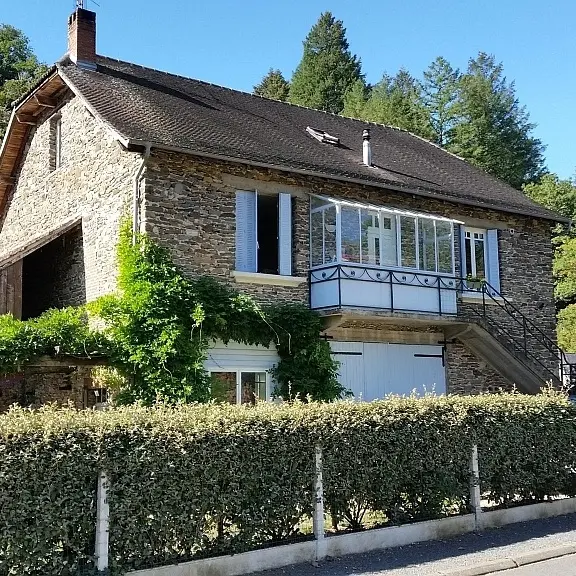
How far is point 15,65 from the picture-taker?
1678 inches

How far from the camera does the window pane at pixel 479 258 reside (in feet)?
63.3

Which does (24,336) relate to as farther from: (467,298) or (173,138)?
(467,298)

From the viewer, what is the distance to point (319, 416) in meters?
8.73

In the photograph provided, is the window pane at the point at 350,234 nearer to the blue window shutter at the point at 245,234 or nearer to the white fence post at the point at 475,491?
the blue window shutter at the point at 245,234

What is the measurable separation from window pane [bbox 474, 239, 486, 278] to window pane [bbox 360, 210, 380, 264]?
3999 mm

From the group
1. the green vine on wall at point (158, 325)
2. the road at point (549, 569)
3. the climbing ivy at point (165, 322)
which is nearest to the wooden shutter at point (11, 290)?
the green vine on wall at point (158, 325)

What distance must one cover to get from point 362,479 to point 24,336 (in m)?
6.60

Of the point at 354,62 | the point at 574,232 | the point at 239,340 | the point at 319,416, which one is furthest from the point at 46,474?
the point at 354,62

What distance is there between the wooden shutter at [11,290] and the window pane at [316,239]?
239 inches

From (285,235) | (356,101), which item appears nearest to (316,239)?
(285,235)

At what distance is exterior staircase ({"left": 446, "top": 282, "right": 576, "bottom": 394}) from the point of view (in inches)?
694

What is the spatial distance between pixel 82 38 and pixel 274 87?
4266cm

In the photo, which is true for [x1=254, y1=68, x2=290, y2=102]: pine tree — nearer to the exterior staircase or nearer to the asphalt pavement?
the exterior staircase

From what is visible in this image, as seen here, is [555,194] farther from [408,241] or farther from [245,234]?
[245,234]
